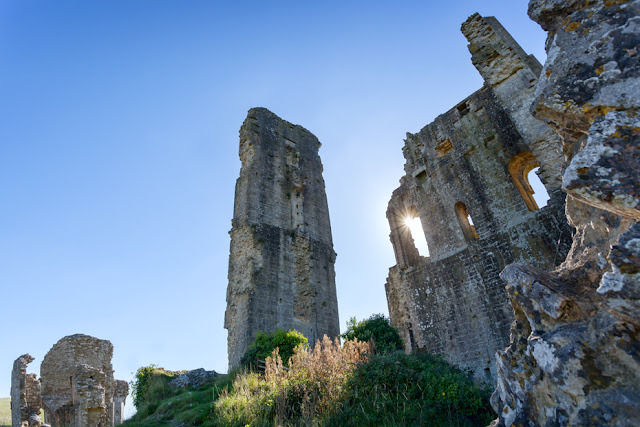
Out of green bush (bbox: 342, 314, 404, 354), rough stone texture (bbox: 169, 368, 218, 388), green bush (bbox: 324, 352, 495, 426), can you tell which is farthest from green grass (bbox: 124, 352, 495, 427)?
green bush (bbox: 342, 314, 404, 354)

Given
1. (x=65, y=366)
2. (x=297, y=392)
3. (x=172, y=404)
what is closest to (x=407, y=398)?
(x=297, y=392)

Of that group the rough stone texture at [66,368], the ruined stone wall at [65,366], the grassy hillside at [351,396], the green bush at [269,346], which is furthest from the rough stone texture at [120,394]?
the grassy hillside at [351,396]

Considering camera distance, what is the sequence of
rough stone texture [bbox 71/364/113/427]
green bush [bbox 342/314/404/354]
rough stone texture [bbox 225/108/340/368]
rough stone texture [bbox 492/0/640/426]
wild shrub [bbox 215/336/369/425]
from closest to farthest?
A: rough stone texture [bbox 492/0/640/426] < wild shrub [bbox 215/336/369/425] < rough stone texture [bbox 71/364/113/427] < green bush [bbox 342/314/404/354] < rough stone texture [bbox 225/108/340/368]

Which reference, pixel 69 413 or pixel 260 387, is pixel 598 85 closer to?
pixel 260 387

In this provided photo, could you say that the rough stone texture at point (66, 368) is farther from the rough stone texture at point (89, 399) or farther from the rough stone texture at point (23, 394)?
the rough stone texture at point (89, 399)

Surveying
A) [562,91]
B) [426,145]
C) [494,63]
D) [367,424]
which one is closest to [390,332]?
[426,145]

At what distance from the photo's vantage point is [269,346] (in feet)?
33.9

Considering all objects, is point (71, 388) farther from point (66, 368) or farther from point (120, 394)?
point (120, 394)

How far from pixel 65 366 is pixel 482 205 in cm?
1577

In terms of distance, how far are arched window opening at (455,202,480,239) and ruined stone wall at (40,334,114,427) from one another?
42.9ft

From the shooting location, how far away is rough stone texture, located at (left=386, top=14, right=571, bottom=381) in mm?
7430

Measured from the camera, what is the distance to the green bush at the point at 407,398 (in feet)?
17.3

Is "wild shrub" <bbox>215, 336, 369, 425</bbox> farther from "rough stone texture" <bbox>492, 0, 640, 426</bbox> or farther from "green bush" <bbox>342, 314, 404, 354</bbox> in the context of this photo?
"green bush" <bbox>342, 314, 404, 354</bbox>

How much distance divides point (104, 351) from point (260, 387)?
10741mm
